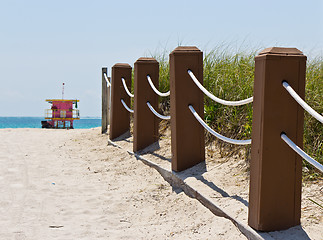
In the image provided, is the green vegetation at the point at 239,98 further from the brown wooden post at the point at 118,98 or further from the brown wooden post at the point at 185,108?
the brown wooden post at the point at 118,98

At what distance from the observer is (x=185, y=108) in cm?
430

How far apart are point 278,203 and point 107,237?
1.38 m

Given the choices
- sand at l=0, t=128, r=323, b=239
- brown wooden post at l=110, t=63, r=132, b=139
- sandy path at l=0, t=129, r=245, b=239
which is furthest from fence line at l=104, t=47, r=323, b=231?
brown wooden post at l=110, t=63, r=132, b=139

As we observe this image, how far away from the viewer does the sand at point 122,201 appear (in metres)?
3.05

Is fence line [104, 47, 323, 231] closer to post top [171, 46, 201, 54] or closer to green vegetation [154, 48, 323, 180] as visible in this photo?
green vegetation [154, 48, 323, 180]

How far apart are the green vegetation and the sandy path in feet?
3.20

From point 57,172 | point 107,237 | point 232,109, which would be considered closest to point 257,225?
point 107,237

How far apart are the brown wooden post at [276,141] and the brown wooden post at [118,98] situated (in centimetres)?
510

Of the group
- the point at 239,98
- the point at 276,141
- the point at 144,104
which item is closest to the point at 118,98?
the point at 144,104

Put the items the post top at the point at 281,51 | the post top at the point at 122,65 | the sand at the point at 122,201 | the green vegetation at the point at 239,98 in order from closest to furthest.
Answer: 1. the post top at the point at 281,51
2. the sand at the point at 122,201
3. the green vegetation at the point at 239,98
4. the post top at the point at 122,65

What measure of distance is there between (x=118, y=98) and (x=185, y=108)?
11.1ft

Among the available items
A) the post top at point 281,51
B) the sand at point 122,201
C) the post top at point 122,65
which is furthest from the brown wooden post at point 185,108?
the post top at point 122,65

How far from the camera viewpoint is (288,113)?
2547mm

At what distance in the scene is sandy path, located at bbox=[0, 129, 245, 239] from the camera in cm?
314
